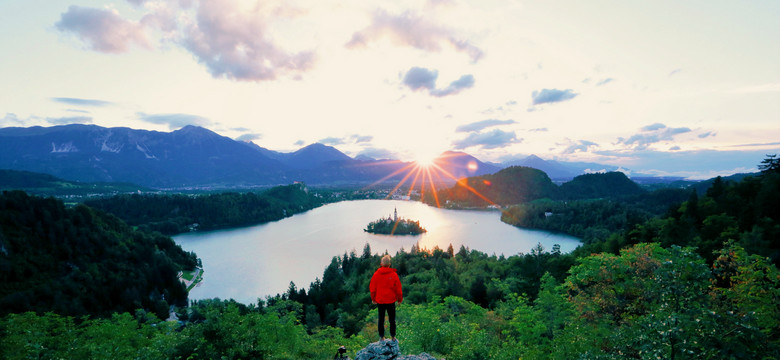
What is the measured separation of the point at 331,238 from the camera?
8538 centimetres

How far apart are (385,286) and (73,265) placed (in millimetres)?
53547

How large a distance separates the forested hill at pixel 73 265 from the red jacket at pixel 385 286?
4206cm

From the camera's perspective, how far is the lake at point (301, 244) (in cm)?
5400

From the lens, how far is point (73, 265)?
41.4 m

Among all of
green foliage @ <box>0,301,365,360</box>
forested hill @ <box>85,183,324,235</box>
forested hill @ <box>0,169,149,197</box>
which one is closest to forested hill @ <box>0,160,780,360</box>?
green foliage @ <box>0,301,365,360</box>

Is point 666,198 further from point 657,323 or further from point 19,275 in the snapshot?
point 19,275

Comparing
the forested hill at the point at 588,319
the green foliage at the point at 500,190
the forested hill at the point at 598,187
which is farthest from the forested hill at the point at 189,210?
the forested hill at the point at 598,187

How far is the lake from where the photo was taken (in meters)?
54.0

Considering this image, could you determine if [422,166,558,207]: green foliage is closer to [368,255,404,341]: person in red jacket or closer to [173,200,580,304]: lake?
[173,200,580,304]: lake

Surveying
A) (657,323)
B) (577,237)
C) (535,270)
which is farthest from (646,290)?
(577,237)

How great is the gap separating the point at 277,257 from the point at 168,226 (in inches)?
2037

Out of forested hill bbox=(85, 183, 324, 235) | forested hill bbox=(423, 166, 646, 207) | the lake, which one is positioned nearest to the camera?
the lake

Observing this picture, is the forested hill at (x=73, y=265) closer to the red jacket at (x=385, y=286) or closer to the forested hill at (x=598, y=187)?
the red jacket at (x=385, y=286)

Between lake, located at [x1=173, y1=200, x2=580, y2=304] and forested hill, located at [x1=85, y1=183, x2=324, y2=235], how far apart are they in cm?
715
